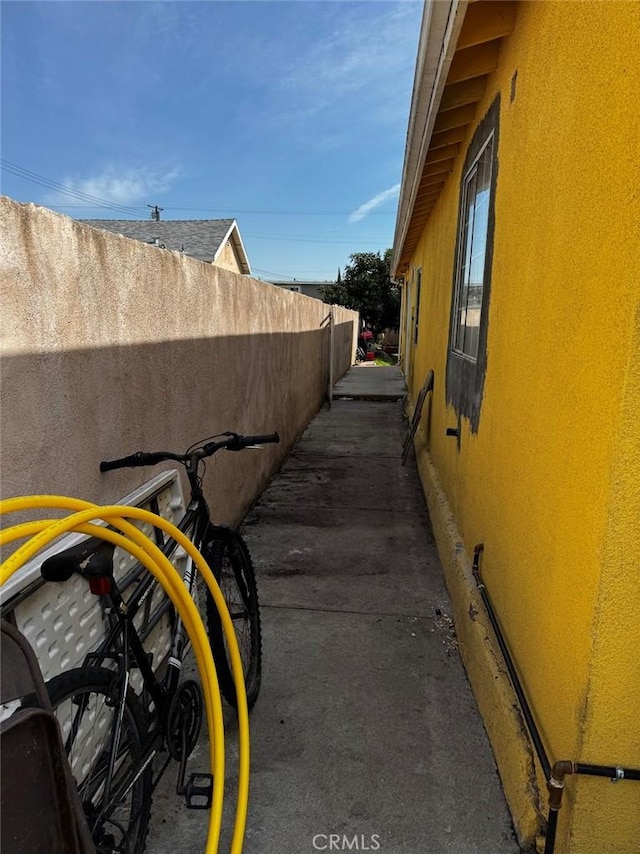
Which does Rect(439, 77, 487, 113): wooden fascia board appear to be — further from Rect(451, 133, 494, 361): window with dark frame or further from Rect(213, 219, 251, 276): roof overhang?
Rect(213, 219, 251, 276): roof overhang

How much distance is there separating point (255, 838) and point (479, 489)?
6.28ft

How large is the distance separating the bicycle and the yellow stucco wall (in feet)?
3.95

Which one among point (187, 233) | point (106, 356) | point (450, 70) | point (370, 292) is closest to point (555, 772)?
point (106, 356)

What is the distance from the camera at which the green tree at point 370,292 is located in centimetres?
2805

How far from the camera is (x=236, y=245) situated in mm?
23328

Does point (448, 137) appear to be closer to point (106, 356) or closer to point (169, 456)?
point (106, 356)

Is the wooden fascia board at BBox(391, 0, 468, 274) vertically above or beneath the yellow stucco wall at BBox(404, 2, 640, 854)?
above

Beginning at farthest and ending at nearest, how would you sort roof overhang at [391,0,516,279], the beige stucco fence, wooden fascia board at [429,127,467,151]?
wooden fascia board at [429,127,467,151] < roof overhang at [391,0,516,279] < the beige stucco fence

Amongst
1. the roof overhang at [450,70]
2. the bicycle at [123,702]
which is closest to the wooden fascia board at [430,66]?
the roof overhang at [450,70]

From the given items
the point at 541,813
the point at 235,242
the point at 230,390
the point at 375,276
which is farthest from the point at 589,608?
the point at 375,276

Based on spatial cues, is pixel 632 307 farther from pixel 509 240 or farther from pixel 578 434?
pixel 509 240

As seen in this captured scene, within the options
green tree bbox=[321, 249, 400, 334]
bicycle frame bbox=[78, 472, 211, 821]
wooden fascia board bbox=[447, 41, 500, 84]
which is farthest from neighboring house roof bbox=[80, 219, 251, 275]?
bicycle frame bbox=[78, 472, 211, 821]

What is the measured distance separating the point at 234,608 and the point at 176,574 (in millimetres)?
1024

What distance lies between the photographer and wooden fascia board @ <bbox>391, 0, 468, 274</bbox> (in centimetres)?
207
